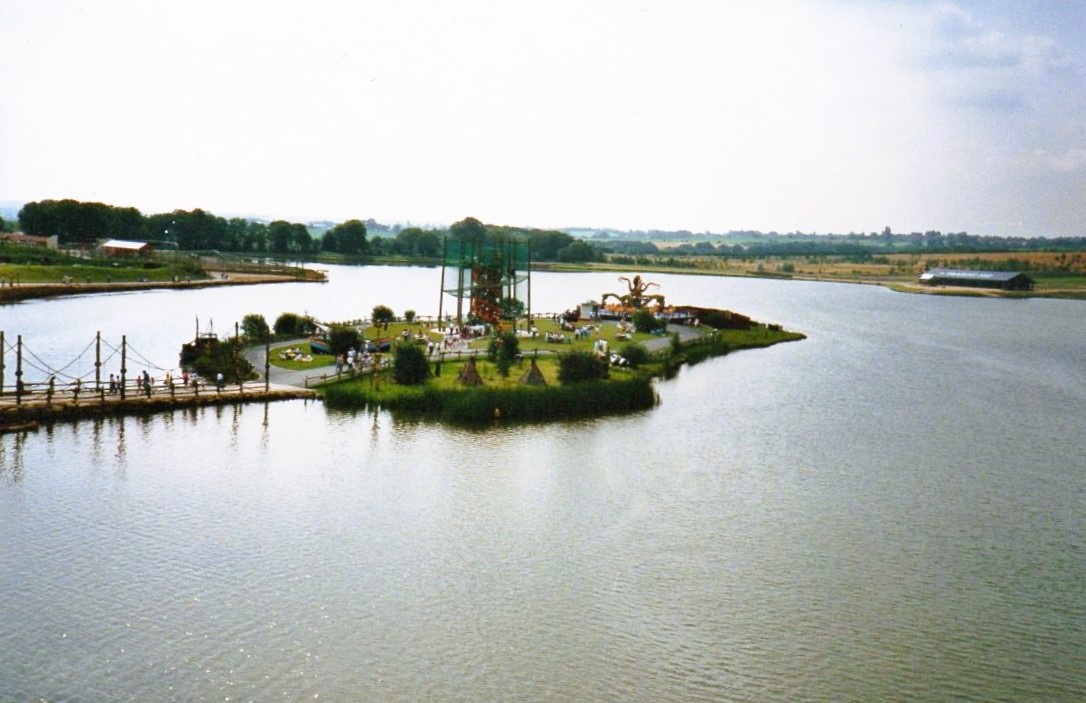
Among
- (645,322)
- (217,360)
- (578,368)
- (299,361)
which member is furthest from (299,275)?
(578,368)

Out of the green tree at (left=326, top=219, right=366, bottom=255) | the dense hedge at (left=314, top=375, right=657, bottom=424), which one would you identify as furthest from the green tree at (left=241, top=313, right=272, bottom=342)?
the green tree at (left=326, top=219, right=366, bottom=255)

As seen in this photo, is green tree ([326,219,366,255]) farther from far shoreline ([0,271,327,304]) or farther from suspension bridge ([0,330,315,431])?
suspension bridge ([0,330,315,431])

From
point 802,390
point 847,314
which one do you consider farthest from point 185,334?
point 847,314

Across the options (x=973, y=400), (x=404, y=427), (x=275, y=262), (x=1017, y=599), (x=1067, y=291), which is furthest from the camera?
(x=1067, y=291)

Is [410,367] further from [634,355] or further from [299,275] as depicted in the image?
[299,275]

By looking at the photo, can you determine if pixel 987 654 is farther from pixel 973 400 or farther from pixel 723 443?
pixel 973 400

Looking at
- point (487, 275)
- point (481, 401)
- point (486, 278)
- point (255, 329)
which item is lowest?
point (481, 401)

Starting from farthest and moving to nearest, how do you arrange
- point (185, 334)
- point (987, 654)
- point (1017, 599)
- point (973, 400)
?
point (185, 334)
point (973, 400)
point (1017, 599)
point (987, 654)

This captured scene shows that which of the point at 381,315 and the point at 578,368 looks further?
the point at 381,315
